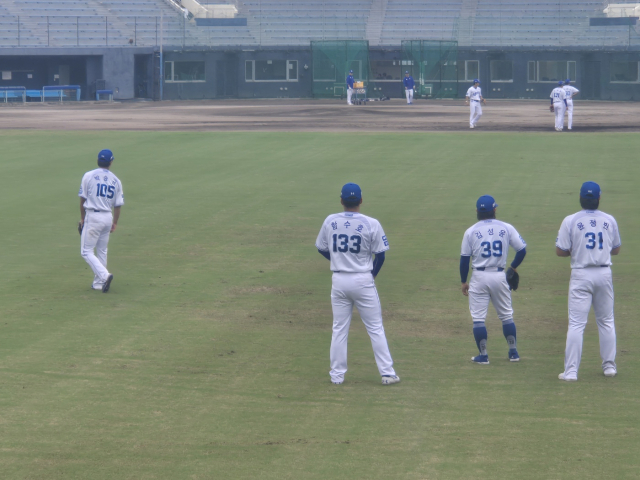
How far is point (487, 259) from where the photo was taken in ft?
29.8

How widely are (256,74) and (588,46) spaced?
21.5 meters

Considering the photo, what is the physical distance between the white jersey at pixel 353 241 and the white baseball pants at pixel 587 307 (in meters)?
1.91

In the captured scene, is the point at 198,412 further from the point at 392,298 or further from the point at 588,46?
the point at 588,46

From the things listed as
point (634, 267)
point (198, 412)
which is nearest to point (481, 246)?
point (198, 412)

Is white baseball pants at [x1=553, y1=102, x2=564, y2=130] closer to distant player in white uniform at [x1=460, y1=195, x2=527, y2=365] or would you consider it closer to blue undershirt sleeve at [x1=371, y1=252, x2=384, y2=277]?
distant player in white uniform at [x1=460, y1=195, x2=527, y2=365]

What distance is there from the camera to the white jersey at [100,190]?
12.4 metres

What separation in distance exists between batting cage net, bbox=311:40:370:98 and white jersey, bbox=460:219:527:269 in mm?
51008

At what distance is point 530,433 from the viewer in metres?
7.60

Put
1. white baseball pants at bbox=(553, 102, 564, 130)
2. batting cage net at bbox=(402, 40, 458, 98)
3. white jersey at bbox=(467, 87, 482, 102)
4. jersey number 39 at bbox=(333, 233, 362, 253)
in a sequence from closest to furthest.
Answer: jersey number 39 at bbox=(333, 233, 362, 253) < white baseball pants at bbox=(553, 102, 564, 130) < white jersey at bbox=(467, 87, 482, 102) < batting cage net at bbox=(402, 40, 458, 98)

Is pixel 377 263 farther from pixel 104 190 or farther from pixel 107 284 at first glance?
pixel 107 284

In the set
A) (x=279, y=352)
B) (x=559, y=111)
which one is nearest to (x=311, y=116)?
(x=559, y=111)

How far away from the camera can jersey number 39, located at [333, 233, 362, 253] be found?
334 inches

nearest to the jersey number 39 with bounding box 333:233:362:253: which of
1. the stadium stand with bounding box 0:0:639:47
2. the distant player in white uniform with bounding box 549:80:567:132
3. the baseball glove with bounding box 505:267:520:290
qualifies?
the baseball glove with bounding box 505:267:520:290

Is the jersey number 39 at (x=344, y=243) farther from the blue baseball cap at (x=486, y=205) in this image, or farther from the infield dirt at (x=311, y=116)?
the infield dirt at (x=311, y=116)
